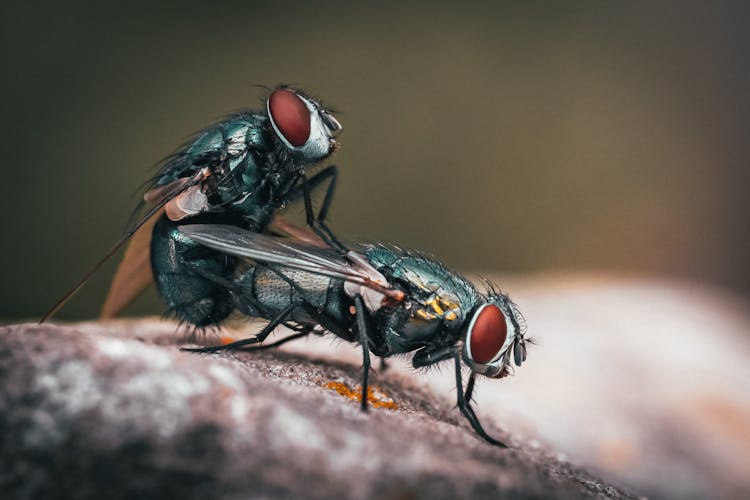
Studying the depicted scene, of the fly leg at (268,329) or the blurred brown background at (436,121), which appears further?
the blurred brown background at (436,121)

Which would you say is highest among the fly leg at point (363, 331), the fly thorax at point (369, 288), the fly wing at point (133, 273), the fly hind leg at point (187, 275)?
the fly thorax at point (369, 288)

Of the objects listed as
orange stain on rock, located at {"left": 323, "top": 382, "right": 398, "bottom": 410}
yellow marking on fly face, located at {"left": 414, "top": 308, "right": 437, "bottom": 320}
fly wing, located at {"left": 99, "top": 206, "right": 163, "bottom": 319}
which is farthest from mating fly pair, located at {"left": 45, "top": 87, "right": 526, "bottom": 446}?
fly wing, located at {"left": 99, "top": 206, "right": 163, "bottom": 319}

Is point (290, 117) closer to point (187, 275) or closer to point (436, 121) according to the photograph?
point (187, 275)

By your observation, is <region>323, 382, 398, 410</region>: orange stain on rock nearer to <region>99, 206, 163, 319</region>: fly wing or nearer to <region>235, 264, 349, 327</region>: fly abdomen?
<region>235, 264, 349, 327</region>: fly abdomen

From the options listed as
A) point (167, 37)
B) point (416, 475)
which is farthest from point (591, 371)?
point (167, 37)

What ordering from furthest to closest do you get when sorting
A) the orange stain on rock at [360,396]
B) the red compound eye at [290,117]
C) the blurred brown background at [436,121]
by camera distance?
1. the blurred brown background at [436,121]
2. the red compound eye at [290,117]
3. the orange stain on rock at [360,396]

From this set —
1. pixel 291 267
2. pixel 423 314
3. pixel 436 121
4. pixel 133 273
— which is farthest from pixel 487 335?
pixel 436 121

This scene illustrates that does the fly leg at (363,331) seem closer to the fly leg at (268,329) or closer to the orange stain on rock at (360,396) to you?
the orange stain on rock at (360,396)

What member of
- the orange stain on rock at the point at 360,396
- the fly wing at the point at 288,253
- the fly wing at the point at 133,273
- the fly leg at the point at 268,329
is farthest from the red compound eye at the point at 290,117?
the orange stain on rock at the point at 360,396
